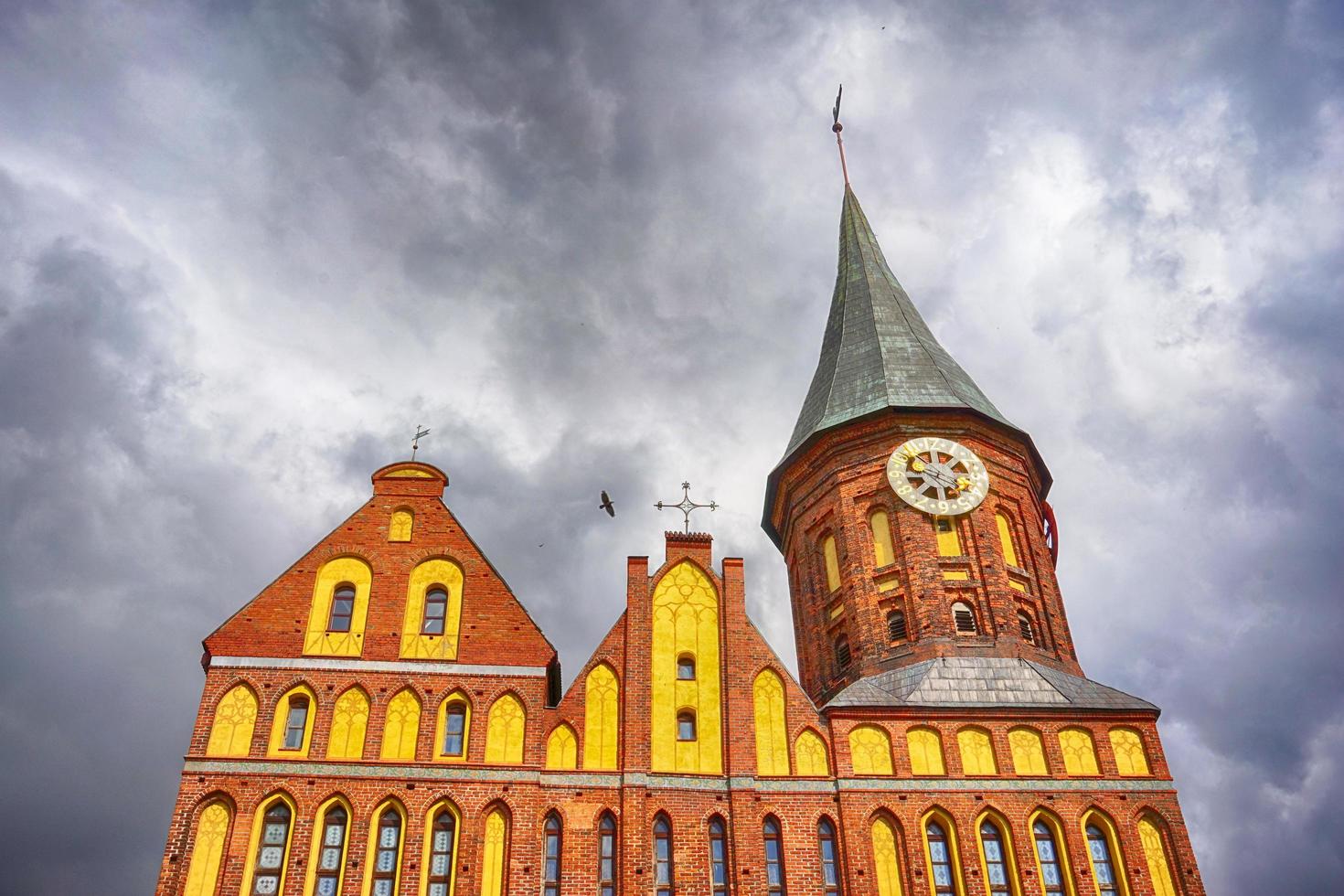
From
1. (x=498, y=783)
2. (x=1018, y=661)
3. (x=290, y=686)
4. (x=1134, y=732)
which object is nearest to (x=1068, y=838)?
(x=1134, y=732)

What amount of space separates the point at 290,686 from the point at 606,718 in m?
7.06

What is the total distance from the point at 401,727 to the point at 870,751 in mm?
10689

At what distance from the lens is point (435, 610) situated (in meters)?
26.3

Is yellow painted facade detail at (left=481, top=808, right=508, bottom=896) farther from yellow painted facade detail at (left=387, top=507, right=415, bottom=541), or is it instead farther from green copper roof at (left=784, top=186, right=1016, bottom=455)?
green copper roof at (left=784, top=186, right=1016, bottom=455)

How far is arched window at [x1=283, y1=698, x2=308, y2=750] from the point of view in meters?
24.0

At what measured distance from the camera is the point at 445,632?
2594 centimetres

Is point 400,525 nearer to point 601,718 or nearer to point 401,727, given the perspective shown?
point 401,727

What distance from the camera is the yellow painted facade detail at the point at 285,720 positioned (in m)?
23.7

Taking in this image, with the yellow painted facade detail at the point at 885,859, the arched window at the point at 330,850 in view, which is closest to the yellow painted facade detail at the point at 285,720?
the arched window at the point at 330,850

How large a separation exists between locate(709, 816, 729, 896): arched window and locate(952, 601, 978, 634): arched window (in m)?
9.54

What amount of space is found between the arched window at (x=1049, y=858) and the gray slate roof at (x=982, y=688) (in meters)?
2.86

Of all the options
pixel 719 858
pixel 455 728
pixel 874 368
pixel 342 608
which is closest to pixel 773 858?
pixel 719 858

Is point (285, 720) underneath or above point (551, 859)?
above

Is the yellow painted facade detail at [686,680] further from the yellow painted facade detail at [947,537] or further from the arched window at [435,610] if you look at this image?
the yellow painted facade detail at [947,537]
